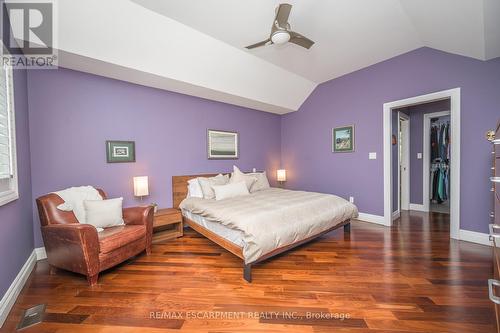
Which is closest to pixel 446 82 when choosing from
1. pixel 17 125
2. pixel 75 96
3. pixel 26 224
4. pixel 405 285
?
pixel 405 285

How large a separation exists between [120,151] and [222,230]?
2.02m

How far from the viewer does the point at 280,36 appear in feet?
7.69

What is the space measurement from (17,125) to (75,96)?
2.67ft

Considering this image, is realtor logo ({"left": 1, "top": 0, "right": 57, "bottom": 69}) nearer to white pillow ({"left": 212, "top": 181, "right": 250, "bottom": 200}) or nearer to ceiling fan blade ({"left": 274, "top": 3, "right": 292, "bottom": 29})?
ceiling fan blade ({"left": 274, "top": 3, "right": 292, "bottom": 29})

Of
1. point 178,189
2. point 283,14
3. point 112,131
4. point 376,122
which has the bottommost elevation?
point 178,189

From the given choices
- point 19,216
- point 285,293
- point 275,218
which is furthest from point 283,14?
point 19,216

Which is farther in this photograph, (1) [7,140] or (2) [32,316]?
(1) [7,140]

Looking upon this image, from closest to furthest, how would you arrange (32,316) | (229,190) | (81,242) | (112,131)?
1. (32,316)
2. (81,242)
3. (112,131)
4. (229,190)

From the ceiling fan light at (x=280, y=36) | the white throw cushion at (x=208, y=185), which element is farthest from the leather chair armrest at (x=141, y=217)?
the ceiling fan light at (x=280, y=36)

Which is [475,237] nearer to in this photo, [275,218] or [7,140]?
[275,218]

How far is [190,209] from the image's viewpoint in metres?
3.24

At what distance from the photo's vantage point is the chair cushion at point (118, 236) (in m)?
2.15

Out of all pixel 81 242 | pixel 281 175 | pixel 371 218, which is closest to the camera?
pixel 81 242

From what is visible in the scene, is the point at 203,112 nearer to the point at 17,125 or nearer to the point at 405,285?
the point at 17,125
